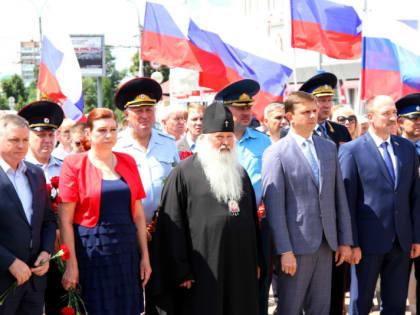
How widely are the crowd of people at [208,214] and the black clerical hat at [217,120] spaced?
11 mm

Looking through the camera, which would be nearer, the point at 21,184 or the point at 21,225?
the point at 21,225

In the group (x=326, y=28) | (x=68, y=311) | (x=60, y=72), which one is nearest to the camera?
(x=68, y=311)

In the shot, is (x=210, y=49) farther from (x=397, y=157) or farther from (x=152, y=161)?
(x=397, y=157)

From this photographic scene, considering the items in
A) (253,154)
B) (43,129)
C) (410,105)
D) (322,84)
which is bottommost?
(253,154)

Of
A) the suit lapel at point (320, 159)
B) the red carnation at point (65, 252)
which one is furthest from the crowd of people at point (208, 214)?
the red carnation at point (65, 252)

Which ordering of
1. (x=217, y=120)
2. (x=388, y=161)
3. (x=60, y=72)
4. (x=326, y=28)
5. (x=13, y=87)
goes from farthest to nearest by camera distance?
(x=13, y=87)
(x=60, y=72)
(x=326, y=28)
(x=388, y=161)
(x=217, y=120)

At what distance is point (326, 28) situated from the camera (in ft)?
31.3

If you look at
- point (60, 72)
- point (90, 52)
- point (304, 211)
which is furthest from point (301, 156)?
point (90, 52)

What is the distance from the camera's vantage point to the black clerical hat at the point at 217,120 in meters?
5.00

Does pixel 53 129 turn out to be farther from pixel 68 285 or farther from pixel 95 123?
pixel 68 285

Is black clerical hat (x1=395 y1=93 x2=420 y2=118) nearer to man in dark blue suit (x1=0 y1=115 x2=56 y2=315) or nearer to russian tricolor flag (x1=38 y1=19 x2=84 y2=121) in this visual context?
man in dark blue suit (x1=0 y1=115 x2=56 y2=315)

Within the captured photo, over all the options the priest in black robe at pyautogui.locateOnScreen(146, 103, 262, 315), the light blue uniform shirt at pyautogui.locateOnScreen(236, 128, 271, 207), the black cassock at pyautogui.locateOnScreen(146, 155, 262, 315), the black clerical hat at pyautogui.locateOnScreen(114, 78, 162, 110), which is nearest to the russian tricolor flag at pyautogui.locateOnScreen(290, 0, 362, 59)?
the light blue uniform shirt at pyautogui.locateOnScreen(236, 128, 271, 207)

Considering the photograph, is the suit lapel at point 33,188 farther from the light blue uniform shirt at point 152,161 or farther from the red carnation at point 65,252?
the light blue uniform shirt at point 152,161

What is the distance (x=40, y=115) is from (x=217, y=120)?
1670 mm
